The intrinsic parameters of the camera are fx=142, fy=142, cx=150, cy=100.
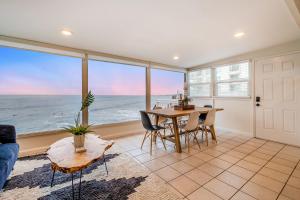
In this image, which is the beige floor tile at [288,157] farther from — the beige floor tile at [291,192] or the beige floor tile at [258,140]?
the beige floor tile at [291,192]

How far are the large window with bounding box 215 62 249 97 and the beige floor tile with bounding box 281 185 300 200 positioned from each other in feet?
9.02

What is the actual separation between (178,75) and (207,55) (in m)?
1.72

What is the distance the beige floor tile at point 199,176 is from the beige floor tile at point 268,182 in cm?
57

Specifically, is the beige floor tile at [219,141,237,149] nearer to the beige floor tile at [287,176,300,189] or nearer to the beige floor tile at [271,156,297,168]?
the beige floor tile at [271,156,297,168]

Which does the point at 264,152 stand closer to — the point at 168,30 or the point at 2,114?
the point at 168,30

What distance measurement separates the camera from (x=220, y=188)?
173 centimetres

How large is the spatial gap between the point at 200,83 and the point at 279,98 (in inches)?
90.3

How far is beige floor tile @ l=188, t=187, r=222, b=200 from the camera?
1.56m

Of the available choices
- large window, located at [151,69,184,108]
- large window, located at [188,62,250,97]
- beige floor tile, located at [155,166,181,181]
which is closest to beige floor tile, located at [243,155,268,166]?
beige floor tile, located at [155,166,181,181]

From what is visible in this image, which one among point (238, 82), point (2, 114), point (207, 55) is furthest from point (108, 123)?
point (238, 82)

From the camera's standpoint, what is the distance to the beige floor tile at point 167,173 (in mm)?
1963

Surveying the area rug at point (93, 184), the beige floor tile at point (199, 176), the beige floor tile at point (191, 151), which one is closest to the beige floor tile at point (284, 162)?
the beige floor tile at point (191, 151)

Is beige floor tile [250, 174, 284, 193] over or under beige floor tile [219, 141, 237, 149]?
under

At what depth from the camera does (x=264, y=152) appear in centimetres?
281
